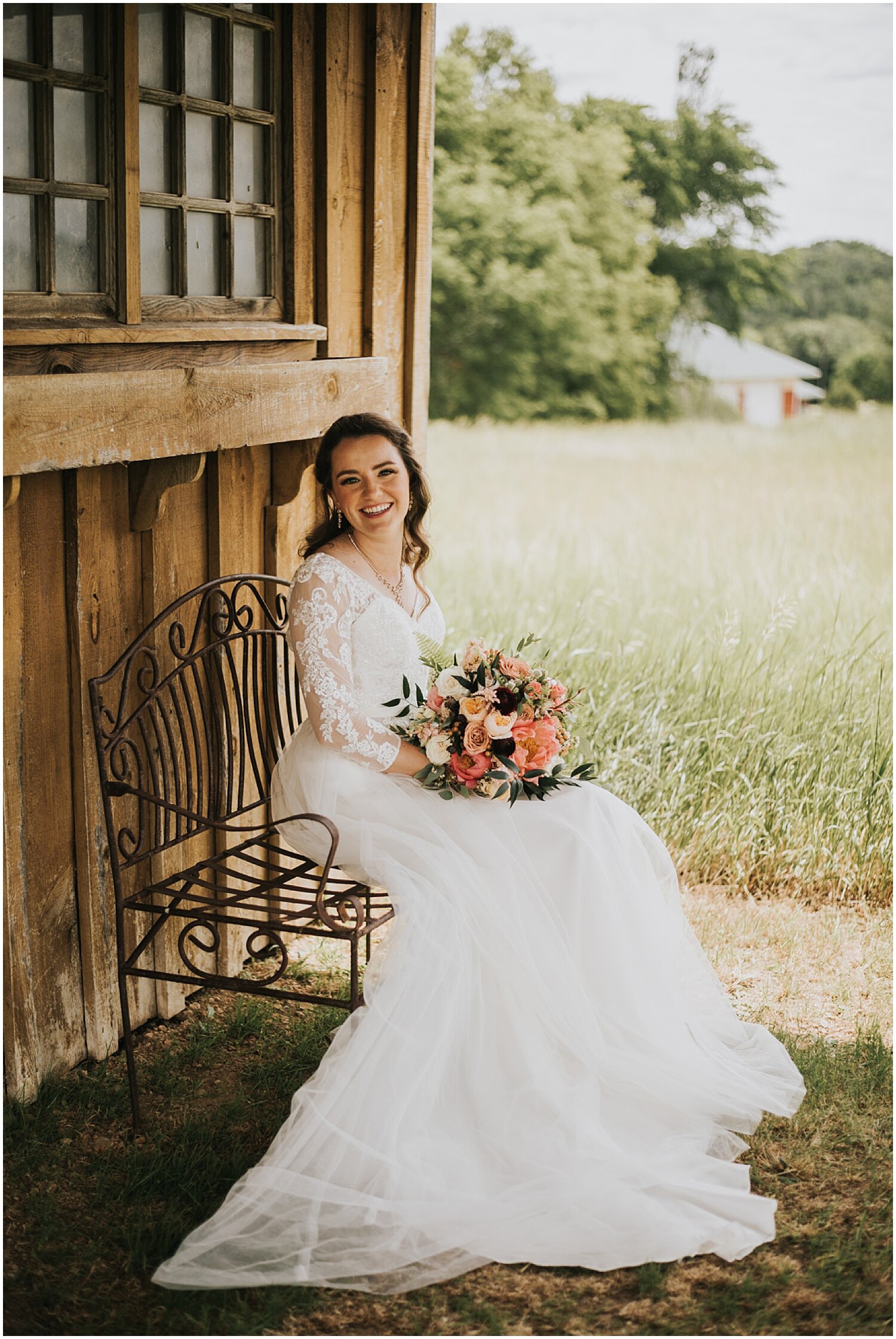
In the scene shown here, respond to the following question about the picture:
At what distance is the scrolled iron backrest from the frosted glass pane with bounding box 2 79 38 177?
1092mm

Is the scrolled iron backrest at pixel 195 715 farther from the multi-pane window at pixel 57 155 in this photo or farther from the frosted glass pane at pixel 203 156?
the frosted glass pane at pixel 203 156

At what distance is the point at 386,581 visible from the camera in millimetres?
3643

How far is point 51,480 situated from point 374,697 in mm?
1012

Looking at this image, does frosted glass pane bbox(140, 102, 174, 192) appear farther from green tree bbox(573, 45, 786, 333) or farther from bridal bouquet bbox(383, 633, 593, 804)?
green tree bbox(573, 45, 786, 333)

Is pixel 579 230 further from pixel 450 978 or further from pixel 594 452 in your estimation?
pixel 450 978

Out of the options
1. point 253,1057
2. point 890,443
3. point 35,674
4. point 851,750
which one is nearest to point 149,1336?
point 253,1057

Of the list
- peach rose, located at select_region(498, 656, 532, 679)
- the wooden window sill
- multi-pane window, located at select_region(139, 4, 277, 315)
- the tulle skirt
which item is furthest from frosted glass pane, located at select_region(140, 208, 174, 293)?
peach rose, located at select_region(498, 656, 532, 679)

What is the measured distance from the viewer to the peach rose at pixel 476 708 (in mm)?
3123

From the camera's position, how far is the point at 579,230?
→ 91.3ft

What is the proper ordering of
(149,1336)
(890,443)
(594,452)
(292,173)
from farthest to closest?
(594,452)
(890,443)
(292,173)
(149,1336)

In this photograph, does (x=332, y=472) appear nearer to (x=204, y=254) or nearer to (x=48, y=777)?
(x=204, y=254)

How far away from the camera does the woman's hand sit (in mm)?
3342

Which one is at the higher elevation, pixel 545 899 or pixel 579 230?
pixel 579 230

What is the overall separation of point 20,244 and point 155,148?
63cm
